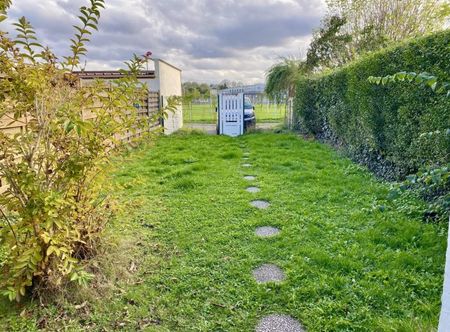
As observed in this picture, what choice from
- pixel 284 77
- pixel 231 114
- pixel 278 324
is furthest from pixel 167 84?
pixel 278 324

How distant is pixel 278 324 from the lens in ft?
5.89

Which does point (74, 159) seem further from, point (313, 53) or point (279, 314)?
point (313, 53)

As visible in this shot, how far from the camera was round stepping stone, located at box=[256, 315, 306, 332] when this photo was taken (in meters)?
1.75

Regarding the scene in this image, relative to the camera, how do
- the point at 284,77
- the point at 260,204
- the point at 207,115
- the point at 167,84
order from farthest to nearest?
the point at 207,115
the point at 284,77
the point at 167,84
the point at 260,204

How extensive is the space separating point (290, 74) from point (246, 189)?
930 centimetres

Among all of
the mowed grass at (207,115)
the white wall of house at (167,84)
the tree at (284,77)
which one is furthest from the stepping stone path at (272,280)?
the mowed grass at (207,115)

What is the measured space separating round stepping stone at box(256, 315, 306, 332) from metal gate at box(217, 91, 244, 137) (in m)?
9.23

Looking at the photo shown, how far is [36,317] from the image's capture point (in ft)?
6.13

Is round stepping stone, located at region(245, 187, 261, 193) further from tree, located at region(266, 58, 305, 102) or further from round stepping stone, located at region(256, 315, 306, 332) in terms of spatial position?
tree, located at region(266, 58, 305, 102)

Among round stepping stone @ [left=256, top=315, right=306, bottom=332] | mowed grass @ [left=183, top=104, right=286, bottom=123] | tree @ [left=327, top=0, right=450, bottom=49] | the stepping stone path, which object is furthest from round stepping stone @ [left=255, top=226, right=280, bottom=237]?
mowed grass @ [left=183, top=104, right=286, bottom=123]

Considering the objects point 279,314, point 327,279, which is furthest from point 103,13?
point 327,279

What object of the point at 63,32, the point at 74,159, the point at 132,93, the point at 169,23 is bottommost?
the point at 74,159

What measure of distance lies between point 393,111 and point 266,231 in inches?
96.6

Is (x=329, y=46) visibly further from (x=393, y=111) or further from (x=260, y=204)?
(x=260, y=204)
